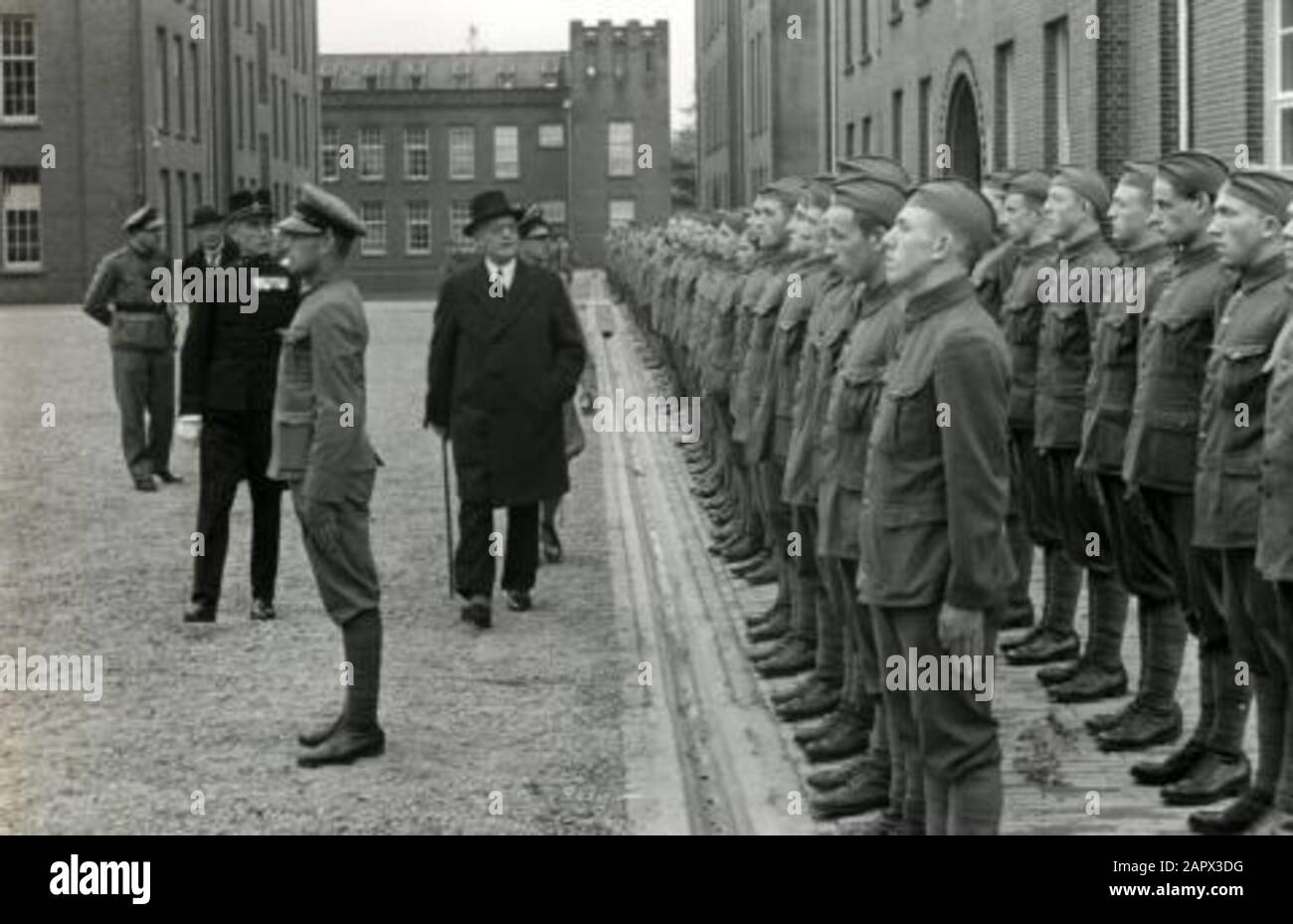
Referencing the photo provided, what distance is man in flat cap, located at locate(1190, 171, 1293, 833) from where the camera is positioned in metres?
7.09

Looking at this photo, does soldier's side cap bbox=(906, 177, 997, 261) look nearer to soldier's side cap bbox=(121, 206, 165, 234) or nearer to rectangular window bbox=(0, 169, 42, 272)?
soldier's side cap bbox=(121, 206, 165, 234)

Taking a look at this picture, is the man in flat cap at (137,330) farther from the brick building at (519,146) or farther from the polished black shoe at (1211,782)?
the brick building at (519,146)

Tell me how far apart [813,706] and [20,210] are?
4747 cm

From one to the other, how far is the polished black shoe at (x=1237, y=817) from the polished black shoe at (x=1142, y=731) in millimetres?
1230

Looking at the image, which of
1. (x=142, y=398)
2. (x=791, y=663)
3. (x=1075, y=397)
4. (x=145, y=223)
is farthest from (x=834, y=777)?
(x=145, y=223)

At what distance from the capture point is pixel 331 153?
328ft

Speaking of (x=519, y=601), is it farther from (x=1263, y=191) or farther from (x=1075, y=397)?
(x=1263, y=191)

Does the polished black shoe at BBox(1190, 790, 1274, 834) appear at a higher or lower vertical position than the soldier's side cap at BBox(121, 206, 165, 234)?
lower

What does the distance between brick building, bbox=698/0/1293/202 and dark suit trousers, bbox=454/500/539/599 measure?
742cm

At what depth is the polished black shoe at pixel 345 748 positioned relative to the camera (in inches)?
328

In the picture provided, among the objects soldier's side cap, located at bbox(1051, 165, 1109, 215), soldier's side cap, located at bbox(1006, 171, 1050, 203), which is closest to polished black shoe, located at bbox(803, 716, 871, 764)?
soldier's side cap, located at bbox(1051, 165, 1109, 215)

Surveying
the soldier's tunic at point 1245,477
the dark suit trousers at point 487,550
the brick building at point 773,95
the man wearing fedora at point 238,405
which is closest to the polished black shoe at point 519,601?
the dark suit trousers at point 487,550
